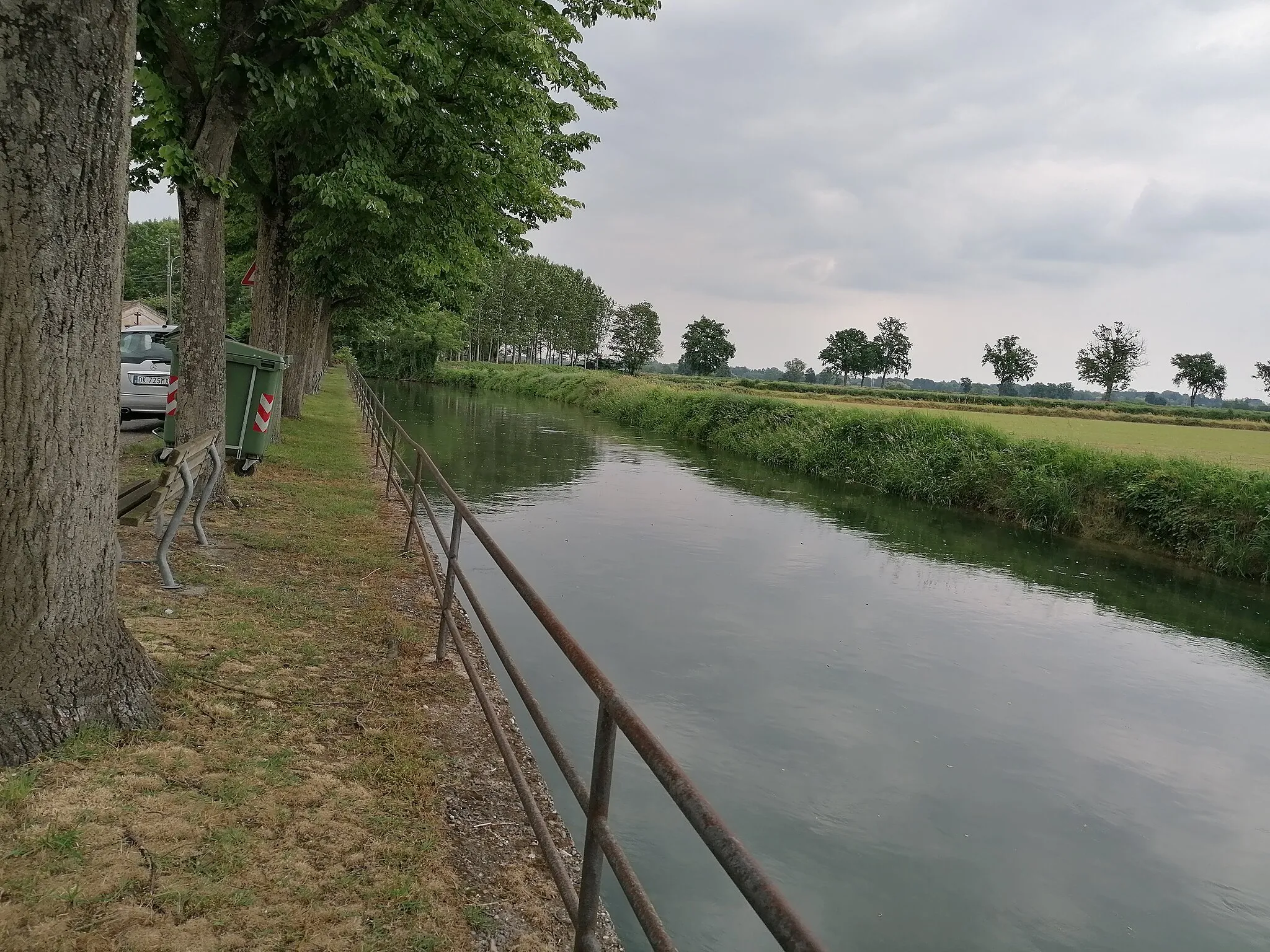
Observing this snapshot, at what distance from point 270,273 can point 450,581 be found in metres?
9.52

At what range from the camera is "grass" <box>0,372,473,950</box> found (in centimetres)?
252

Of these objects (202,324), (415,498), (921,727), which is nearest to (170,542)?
(415,498)

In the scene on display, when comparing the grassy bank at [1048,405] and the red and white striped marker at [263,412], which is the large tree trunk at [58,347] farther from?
the grassy bank at [1048,405]

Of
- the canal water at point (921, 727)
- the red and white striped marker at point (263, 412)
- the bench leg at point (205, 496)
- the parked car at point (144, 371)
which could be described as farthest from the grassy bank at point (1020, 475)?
the parked car at point (144, 371)

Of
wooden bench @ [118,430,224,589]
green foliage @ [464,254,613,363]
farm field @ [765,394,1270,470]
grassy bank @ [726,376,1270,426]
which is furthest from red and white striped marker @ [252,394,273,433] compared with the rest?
green foliage @ [464,254,613,363]

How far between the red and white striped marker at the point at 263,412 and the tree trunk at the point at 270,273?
2.12 meters

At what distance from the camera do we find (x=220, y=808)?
3.09 m

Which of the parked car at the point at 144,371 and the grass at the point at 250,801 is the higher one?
the parked car at the point at 144,371

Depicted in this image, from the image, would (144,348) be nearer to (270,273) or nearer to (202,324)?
(270,273)

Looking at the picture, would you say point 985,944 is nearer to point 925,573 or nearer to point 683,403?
point 925,573

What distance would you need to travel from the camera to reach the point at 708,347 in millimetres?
118688

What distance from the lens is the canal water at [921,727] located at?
4.15 m

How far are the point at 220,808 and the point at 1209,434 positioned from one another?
45124 millimetres

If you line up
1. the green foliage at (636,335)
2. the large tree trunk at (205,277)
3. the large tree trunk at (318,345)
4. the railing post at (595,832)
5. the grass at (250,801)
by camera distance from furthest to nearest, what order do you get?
the green foliage at (636,335) < the large tree trunk at (318,345) < the large tree trunk at (205,277) < the grass at (250,801) < the railing post at (595,832)
